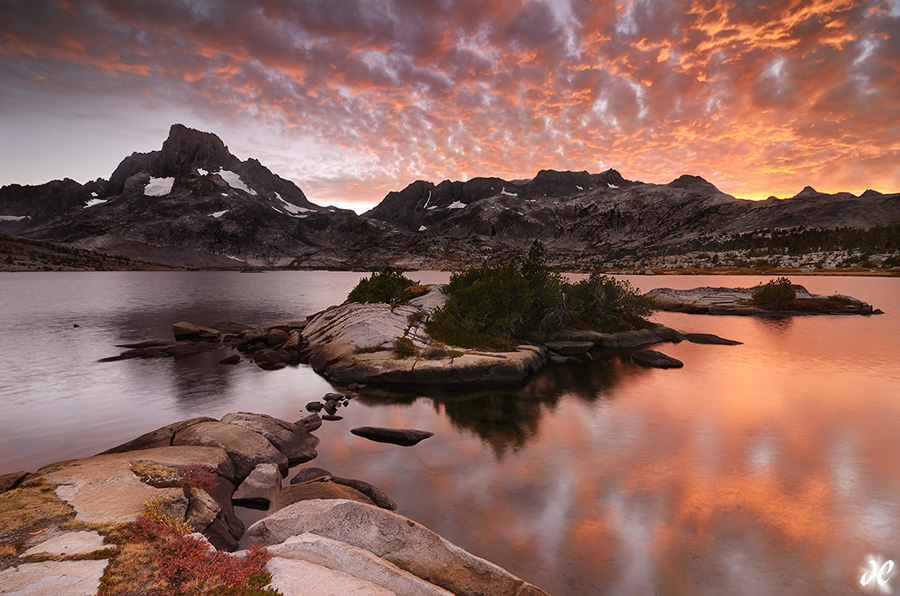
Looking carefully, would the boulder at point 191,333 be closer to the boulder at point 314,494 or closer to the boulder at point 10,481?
the boulder at point 10,481

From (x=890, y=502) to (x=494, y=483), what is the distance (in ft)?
42.2

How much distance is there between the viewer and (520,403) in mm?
24031

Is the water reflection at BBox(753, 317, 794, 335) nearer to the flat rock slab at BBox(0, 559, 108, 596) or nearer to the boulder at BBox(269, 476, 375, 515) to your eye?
the boulder at BBox(269, 476, 375, 515)

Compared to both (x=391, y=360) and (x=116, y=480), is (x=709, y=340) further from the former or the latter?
(x=116, y=480)

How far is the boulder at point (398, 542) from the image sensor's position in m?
8.31

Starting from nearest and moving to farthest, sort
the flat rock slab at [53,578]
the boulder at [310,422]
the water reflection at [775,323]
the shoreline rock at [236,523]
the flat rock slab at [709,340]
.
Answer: the flat rock slab at [53,578] → the shoreline rock at [236,523] → the boulder at [310,422] → the flat rock slab at [709,340] → the water reflection at [775,323]

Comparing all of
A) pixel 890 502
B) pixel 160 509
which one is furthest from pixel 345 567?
pixel 890 502

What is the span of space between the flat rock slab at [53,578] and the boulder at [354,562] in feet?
8.60

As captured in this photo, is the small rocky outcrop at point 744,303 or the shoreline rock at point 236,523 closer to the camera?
the shoreline rock at point 236,523

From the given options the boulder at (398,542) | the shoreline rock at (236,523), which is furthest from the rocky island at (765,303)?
the boulder at (398,542)

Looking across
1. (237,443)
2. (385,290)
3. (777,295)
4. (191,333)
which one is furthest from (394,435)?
(777,295)

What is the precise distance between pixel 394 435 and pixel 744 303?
6362 cm

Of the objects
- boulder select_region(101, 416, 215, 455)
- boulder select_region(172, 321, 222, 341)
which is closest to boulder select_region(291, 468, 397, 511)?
boulder select_region(101, 416, 215, 455)

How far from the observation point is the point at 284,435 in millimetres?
17078
